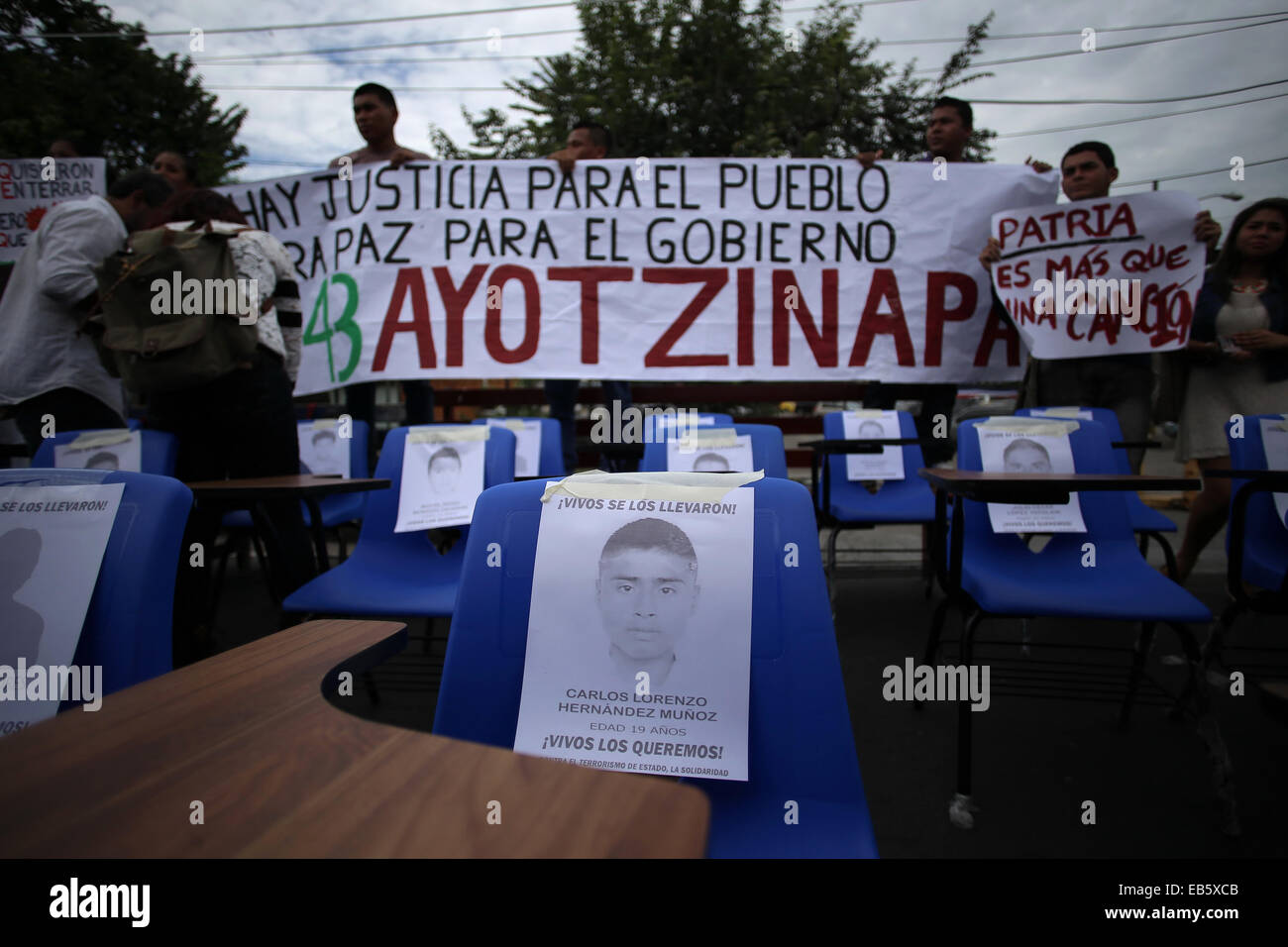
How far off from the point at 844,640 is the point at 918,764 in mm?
1043

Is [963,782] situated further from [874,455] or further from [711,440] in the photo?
[874,455]

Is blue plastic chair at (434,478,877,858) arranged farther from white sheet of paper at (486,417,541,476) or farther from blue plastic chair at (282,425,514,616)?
white sheet of paper at (486,417,541,476)

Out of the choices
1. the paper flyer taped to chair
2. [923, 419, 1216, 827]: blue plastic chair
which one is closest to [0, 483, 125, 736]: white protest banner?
the paper flyer taped to chair

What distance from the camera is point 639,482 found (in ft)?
2.88

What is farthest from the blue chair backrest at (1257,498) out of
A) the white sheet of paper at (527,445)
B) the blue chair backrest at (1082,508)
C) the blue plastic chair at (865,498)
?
the white sheet of paper at (527,445)

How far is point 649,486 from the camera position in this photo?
0.87 meters

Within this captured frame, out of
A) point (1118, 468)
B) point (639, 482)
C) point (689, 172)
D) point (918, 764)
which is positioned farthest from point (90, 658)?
point (689, 172)

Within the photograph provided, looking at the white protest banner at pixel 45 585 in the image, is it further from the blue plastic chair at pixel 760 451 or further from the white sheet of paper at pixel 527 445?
the white sheet of paper at pixel 527 445

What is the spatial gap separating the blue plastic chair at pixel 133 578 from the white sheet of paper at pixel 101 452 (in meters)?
1.39

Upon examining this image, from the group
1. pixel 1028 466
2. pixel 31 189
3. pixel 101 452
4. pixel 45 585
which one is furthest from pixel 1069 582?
pixel 31 189

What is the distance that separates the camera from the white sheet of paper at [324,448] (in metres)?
3.65

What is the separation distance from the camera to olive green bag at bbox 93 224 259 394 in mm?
2074

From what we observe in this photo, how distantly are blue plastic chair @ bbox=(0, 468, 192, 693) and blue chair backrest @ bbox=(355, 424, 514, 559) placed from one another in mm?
1387
